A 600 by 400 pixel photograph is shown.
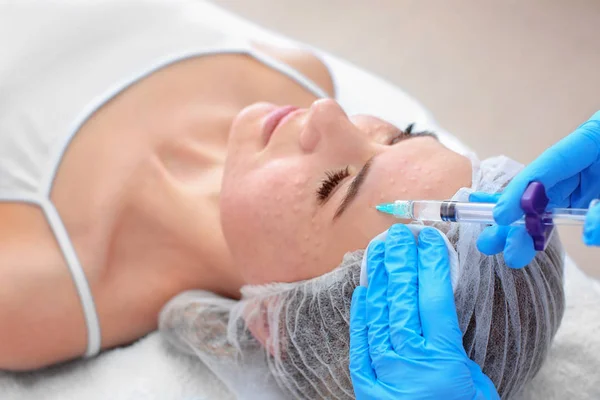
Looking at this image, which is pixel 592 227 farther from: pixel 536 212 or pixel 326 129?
pixel 326 129

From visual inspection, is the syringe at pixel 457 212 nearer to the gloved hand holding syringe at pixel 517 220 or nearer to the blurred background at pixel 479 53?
the gloved hand holding syringe at pixel 517 220

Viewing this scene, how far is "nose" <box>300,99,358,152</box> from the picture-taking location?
3.54 ft

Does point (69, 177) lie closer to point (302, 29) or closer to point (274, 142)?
point (274, 142)

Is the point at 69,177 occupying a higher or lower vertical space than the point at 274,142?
lower

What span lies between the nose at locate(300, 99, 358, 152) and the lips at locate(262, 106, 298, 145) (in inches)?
3.6

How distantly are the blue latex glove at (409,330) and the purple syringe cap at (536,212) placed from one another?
16 cm

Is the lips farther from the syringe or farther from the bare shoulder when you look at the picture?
the bare shoulder

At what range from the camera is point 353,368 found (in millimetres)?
903

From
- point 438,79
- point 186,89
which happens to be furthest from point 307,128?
point 438,79

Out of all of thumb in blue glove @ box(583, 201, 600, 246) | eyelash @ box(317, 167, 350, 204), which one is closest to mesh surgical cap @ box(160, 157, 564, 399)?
eyelash @ box(317, 167, 350, 204)

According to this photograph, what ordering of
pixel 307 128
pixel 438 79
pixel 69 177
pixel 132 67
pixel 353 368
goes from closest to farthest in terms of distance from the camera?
pixel 353 368
pixel 307 128
pixel 69 177
pixel 132 67
pixel 438 79

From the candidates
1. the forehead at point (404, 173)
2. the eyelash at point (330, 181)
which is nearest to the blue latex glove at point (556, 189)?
the forehead at point (404, 173)

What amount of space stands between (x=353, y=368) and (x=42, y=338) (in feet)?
2.02

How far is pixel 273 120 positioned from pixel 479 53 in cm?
137
